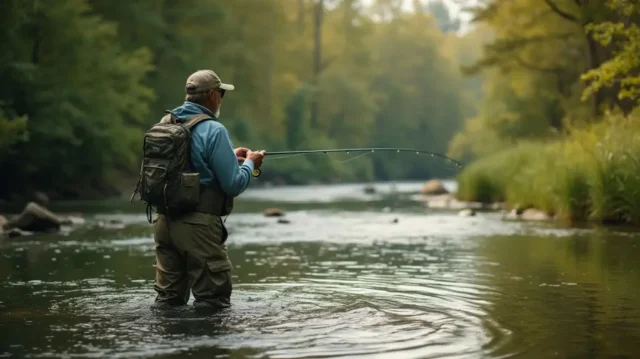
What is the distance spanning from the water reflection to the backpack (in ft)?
2.97

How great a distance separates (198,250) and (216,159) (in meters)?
0.72

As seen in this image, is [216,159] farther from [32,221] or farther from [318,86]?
[318,86]

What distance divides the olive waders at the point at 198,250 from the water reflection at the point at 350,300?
0.64 feet

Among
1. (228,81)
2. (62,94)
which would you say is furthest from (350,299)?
(228,81)

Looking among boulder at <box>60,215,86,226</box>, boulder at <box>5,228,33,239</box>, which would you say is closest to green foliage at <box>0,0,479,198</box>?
boulder at <box>60,215,86,226</box>

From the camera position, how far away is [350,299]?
8.98 metres

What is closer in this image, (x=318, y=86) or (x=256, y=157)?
(x=256, y=157)

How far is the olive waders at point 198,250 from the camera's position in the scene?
761 centimetres

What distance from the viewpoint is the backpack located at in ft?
24.5

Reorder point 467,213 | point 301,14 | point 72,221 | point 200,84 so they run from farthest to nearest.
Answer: point 301,14
point 467,213
point 72,221
point 200,84

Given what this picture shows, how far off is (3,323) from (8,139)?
56.2 feet

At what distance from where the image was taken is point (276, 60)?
227 feet

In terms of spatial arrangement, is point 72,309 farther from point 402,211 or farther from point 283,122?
point 283,122

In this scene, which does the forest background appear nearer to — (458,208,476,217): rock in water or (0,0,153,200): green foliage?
(0,0,153,200): green foliage
